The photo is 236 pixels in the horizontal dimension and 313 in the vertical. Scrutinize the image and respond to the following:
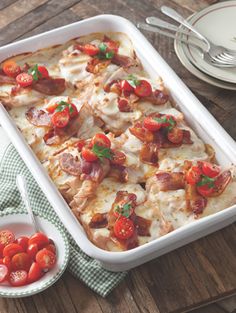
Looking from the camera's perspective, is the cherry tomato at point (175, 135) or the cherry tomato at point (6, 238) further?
the cherry tomato at point (175, 135)

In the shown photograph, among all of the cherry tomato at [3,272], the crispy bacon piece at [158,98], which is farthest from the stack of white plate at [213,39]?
the cherry tomato at [3,272]

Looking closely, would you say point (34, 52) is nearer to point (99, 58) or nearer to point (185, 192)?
point (99, 58)

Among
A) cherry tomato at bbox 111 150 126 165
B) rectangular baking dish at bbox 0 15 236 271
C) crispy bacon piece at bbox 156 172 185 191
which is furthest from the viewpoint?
cherry tomato at bbox 111 150 126 165

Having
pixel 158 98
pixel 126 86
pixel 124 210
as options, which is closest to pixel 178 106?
pixel 158 98

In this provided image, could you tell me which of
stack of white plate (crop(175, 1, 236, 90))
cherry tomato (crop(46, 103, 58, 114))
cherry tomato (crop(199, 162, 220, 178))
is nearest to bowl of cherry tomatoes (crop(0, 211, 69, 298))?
cherry tomato (crop(46, 103, 58, 114))

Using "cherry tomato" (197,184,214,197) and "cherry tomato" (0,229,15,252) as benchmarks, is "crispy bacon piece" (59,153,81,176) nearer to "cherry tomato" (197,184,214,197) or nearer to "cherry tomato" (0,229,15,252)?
"cherry tomato" (0,229,15,252)

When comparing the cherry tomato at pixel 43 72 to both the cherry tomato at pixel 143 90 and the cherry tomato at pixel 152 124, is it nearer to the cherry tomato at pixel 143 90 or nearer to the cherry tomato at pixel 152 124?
the cherry tomato at pixel 143 90
